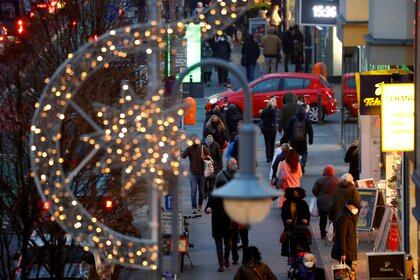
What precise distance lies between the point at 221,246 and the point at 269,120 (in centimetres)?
1094

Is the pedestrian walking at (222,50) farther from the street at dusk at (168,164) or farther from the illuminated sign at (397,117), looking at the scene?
the illuminated sign at (397,117)

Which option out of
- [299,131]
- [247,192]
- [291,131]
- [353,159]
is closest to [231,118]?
[291,131]

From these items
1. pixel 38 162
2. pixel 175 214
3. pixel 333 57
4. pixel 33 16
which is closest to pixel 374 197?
pixel 33 16

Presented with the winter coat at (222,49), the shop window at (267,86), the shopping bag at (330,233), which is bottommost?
the shopping bag at (330,233)

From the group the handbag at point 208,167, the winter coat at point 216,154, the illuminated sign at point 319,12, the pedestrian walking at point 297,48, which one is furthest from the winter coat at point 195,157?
the pedestrian walking at point 297,48

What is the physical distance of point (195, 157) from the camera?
27.4 meters

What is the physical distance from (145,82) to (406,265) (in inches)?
193

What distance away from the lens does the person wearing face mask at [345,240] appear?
21.2 metres

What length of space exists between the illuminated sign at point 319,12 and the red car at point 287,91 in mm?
1573

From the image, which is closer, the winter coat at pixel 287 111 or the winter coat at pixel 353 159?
the winter coat at pixel 353 159

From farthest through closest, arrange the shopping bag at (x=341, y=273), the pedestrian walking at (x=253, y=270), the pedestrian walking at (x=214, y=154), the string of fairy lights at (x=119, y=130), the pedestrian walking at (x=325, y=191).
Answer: the pedestrian walking at (x=214, y=154)
the pedestrian walking at (x=325, y=191)
the shopping bag at (x=341, y=273)
the pedestrian walking at (x=253, y=270)
the string of fairy lights at (x=119, y=130)

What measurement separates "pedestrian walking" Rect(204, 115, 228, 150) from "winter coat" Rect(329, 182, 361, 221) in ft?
28.1

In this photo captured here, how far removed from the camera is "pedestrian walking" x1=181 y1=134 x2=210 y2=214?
2722cm

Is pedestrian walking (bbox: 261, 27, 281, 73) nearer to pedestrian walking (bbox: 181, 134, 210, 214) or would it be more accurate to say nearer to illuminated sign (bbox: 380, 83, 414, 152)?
pedestrian walking (bbox: 181, 134, 210, 214)
